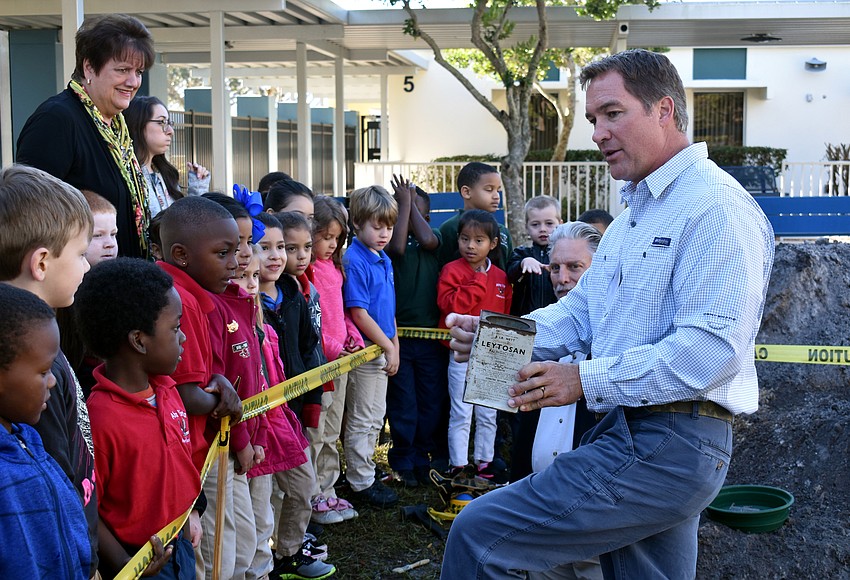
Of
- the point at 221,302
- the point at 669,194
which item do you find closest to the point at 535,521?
the point at 669,194

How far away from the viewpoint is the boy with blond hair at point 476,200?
7082 millimetres

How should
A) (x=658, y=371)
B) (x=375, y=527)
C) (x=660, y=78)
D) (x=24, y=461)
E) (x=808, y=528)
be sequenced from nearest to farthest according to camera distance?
(x=24, y=461), (x=658, y=371), (x=660, y=78), (x=808, y=528), (x=375, y=527)

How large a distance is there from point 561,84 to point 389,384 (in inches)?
868

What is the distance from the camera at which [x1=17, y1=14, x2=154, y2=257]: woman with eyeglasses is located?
4055 mm

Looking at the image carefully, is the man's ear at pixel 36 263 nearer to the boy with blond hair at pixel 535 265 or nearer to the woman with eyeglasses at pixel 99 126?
the woman with eyeglasses at pixel 99 126

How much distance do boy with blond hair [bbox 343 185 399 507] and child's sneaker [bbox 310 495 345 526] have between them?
39 cm

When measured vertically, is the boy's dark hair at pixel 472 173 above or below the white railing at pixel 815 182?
below

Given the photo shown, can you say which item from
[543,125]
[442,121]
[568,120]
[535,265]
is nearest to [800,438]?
[535,265]

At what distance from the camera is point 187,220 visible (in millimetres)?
3842

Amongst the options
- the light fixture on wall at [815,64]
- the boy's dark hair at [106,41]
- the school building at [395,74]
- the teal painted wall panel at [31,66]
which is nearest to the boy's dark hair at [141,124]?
the boy's dark hair at [106,41]

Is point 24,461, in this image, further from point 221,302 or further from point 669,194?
point 669,194

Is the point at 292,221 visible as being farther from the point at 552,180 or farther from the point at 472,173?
the point at 552,180

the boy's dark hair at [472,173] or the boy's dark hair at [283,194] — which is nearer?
the boy's dark hair at [283,194]

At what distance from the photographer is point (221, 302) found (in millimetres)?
4039
